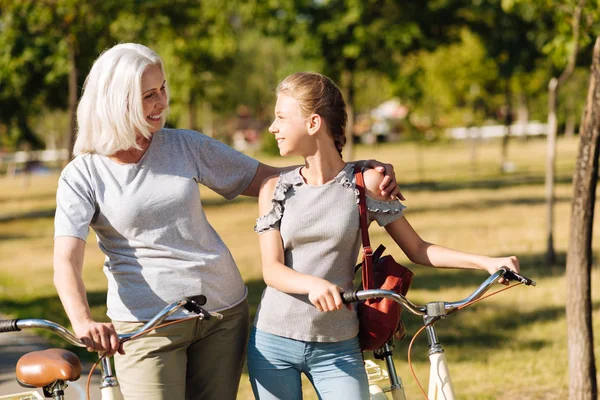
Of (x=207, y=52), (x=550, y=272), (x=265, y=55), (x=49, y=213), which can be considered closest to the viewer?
(x=550, y=272)

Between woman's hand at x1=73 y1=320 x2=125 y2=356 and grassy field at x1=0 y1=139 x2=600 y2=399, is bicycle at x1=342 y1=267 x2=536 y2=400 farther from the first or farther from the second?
grassy field at x1=0 y1=139 x2=600 y2=399

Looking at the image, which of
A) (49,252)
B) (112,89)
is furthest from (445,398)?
(49,252)

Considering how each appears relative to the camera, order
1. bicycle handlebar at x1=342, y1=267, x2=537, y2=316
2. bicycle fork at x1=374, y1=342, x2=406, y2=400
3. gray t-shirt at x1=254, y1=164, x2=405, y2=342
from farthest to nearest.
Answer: bicycle fork at x1=374, y1=342, x2=406, y2=400 → gray t-shirt at x1=254, y1=164, x2=405, y2=342 → bicycle handlebar at x1=342, y1=267, x2=537, y2=316

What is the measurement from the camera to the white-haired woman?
10.1 ft

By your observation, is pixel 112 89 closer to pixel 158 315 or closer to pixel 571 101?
pixel 158 315

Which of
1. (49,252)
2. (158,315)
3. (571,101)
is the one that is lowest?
(571,101)

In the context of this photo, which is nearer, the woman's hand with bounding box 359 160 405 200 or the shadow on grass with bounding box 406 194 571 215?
the woman's hand with bounding box 359 160 405 200

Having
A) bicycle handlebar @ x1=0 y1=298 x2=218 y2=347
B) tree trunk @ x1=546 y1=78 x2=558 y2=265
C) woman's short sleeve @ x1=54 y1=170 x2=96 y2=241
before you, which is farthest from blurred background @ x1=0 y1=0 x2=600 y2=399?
bicycle handlebar @ x1=0 y1=298 x2=218 y2=347

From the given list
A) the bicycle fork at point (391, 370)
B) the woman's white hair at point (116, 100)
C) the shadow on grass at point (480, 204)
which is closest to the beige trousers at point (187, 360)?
the bicycle fork at point (391, 370)

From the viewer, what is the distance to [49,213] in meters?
27.3

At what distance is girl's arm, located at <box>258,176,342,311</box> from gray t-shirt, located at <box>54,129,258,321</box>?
223mm

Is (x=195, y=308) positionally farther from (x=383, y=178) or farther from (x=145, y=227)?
(x=383, y=178)

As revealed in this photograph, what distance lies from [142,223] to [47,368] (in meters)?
0.55

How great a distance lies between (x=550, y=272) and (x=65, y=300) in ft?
32.0
